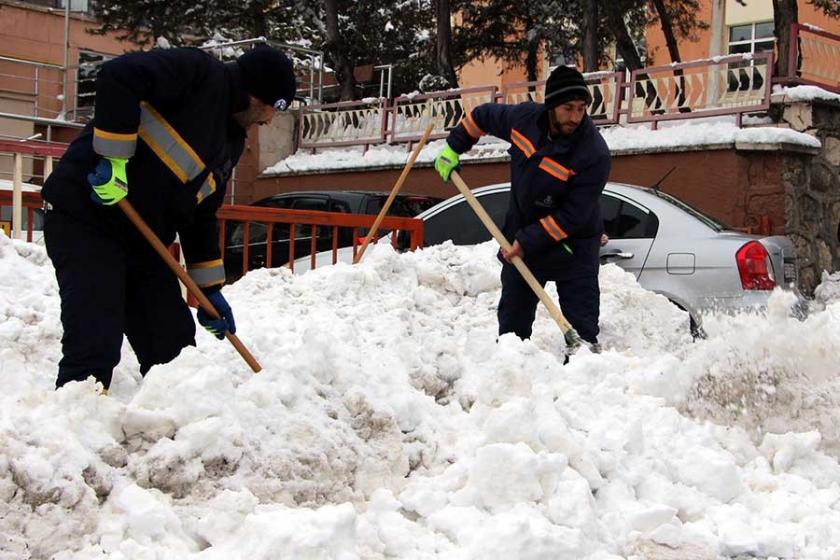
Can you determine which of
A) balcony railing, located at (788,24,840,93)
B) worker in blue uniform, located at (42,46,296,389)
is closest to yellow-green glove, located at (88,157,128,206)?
worker in blue uniform, located at (42,46,296,389)

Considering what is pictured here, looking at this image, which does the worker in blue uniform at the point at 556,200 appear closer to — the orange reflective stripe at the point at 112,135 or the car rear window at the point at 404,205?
the orange reflective stripe at the point at 112,135

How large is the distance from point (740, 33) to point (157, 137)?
22652 mm

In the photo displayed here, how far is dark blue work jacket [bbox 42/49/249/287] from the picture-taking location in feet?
10.9

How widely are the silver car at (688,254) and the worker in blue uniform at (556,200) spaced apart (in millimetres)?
1441

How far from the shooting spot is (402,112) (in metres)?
14.9

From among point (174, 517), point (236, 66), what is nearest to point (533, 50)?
point (236, 66)

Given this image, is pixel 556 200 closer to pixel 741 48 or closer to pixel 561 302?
pixel 561 302

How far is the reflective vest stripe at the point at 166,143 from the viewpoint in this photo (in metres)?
3.52

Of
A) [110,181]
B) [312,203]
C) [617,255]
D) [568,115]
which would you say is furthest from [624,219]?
[110,181]

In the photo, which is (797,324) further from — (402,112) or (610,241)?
(402,112)

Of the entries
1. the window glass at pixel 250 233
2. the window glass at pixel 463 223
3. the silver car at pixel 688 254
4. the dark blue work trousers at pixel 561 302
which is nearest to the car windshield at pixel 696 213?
the silver car at pixel 688 254

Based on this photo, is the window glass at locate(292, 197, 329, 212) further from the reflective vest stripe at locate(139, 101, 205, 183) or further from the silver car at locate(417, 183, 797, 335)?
the reflective vest stripe at locate(139, 101, 205, 183)

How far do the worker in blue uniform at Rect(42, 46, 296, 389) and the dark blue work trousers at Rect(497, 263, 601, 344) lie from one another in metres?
1.95

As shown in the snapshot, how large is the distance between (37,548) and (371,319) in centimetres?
334
